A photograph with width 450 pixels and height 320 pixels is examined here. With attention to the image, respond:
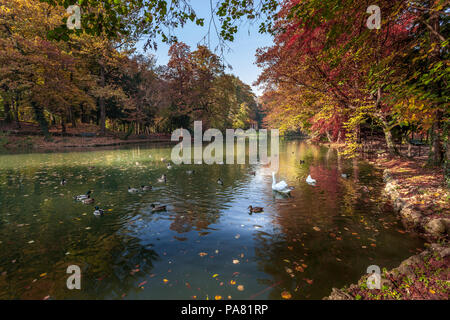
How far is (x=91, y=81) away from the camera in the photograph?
40938 mm

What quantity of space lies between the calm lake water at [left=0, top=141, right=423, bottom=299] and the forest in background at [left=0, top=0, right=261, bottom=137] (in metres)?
21.1

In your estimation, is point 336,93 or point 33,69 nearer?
point 336,93

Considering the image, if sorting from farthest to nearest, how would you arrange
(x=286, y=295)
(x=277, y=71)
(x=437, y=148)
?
(x=277, y=71)
(x=437, y=148)
(x=286, y=295)

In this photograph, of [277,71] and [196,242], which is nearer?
[196,242]

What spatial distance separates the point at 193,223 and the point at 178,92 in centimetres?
4520

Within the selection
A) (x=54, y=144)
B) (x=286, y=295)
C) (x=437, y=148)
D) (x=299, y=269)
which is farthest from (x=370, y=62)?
(x=54, y=144)

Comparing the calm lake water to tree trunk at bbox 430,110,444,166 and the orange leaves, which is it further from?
tree trunk at bbox 430,110,444,166

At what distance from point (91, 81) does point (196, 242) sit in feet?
152

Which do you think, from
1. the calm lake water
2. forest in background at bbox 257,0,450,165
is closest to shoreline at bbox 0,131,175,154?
the calm lake water

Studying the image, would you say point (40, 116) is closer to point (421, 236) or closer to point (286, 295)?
point (286, 295)

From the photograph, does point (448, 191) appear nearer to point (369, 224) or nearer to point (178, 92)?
point (369, 224)
